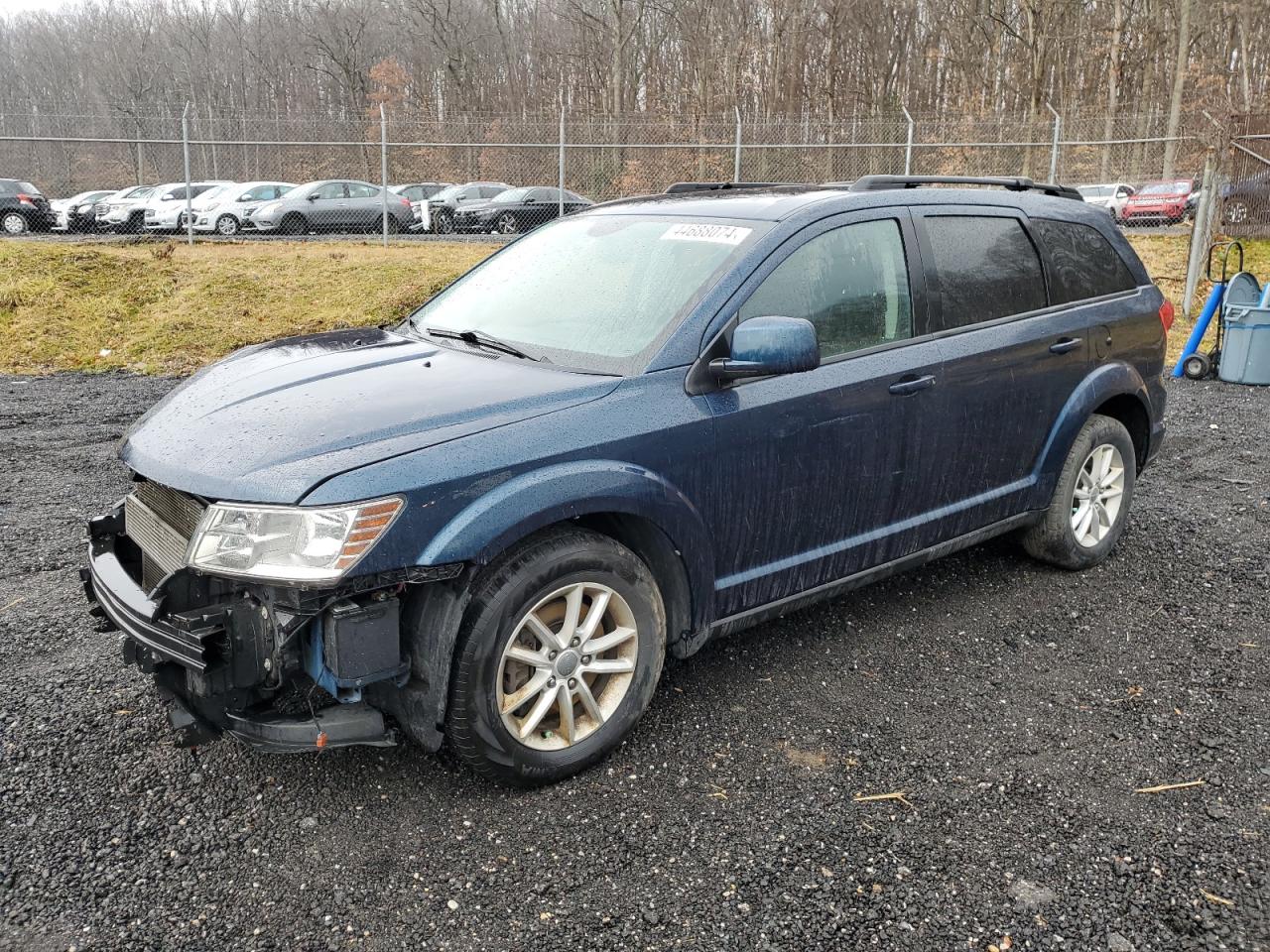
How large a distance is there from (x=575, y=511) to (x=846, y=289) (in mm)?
1500

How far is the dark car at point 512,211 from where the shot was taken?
2250cm

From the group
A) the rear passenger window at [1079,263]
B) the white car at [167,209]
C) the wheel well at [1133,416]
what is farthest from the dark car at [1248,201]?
the white car at [167,209]

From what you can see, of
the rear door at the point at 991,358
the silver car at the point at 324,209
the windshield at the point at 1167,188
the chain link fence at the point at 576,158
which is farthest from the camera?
the silver car at the point at 324,209

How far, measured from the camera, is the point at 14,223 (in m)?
24.5

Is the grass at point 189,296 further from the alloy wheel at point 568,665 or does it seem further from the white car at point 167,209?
the alloy wheel at point 568,665

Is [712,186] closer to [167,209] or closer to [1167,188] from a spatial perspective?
[1167,188]

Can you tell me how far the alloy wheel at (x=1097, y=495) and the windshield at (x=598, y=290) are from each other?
2.26 meters

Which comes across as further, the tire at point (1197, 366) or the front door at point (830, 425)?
the tire at point (1197, 366)

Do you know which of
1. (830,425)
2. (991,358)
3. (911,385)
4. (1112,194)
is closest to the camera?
(830,425)

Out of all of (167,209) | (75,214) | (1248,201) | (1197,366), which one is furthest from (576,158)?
(75,214)

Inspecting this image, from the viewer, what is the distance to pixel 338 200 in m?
23.1

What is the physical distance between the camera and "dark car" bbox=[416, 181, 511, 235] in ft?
75.9

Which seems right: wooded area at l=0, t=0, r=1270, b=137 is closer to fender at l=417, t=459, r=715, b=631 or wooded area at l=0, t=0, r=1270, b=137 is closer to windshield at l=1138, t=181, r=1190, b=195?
windshield at l=1138, t=181, r=1190, b=195

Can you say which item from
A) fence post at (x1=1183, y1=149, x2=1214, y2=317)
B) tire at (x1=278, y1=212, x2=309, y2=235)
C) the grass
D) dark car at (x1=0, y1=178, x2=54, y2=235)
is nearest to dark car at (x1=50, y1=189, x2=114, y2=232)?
dark car at (x1=0, y1=178, x2=54, y2=235)
